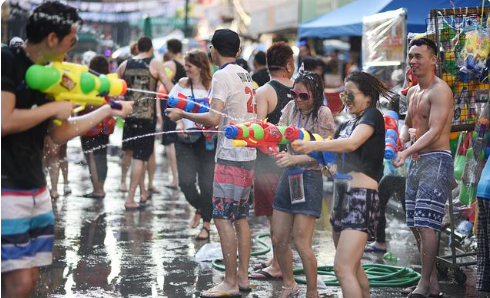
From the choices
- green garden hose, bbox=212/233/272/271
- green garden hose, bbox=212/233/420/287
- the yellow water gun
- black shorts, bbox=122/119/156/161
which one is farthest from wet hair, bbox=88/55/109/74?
the yellow water gun

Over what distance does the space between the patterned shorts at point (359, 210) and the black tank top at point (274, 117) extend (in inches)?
68.3

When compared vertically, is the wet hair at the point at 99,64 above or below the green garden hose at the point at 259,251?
above

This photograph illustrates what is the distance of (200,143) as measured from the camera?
9.12m

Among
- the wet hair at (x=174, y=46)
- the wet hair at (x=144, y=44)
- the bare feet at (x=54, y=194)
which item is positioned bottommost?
the bare feet at (x=54, y=194)

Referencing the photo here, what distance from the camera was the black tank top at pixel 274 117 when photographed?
7.30 m

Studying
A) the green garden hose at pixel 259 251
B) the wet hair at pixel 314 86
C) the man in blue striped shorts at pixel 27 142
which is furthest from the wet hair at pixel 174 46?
the man in blue striped shorts at pixel 27 142

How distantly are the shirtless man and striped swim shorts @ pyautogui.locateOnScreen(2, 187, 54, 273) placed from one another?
3194mm

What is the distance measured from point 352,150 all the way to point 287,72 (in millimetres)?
2036

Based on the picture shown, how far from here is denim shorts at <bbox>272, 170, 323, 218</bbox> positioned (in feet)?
21.1

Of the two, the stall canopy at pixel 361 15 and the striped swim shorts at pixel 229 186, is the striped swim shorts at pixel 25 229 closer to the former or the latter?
the striped swim shorts at pixel 229 186

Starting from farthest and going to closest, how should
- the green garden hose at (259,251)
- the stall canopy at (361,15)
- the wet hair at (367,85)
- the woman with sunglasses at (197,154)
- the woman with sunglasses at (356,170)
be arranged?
the stall canopy at (361,15)
the woman with sunglasses at (197,154)
the green garden hose at (259,251)
the wet hair at (367,85)
the woman with sunglasses at (356,170)

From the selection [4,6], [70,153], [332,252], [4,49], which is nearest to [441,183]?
[332,252]

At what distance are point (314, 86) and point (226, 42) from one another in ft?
2.82

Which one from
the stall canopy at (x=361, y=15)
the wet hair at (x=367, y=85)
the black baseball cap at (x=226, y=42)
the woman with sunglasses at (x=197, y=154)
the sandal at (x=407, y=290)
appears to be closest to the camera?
the wet hair at (x=367, y=85)
